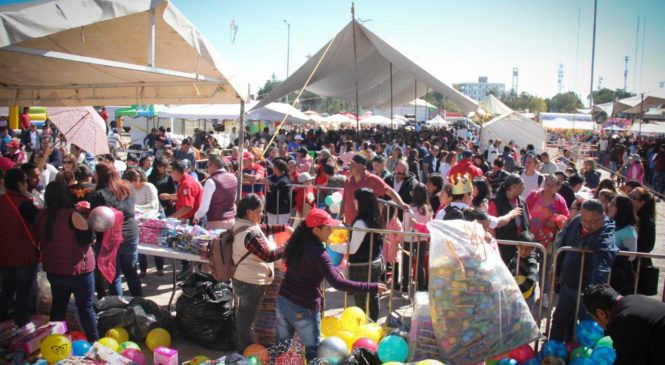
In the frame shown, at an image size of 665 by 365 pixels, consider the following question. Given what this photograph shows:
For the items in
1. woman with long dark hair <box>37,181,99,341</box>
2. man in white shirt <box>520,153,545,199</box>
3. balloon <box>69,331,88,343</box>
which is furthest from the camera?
man in white shirt <box>520,153,545,199</box>

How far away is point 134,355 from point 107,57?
11.0 feet

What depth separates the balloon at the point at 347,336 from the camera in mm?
4484

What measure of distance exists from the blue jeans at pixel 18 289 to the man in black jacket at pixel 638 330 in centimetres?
494

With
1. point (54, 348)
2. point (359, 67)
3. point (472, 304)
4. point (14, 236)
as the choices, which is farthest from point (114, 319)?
point (359, 67)

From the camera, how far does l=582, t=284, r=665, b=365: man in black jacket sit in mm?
3148

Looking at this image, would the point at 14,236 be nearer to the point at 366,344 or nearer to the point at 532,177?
the point at 366,344

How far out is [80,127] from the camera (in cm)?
974

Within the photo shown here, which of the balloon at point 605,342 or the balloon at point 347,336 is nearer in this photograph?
the balloon at point 605,342

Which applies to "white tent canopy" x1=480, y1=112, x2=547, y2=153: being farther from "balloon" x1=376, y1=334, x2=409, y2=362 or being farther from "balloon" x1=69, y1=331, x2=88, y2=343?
"balloon" x1=69, y1=331, x2=88, y2=343

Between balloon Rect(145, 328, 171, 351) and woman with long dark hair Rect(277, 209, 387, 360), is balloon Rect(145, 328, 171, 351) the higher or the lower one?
the lower one

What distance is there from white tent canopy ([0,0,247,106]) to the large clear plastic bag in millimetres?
3064

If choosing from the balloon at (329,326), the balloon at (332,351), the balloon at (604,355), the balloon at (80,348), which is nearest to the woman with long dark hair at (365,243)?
the balloon at (329,326)

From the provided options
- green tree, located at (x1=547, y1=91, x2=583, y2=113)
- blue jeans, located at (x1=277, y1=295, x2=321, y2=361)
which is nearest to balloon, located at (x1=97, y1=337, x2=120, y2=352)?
blue jeans, located at (x1=277, y1=295, x2=321, y2=361)

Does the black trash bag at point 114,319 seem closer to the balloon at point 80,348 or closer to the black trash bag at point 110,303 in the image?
the black trash bag at point 110,303
